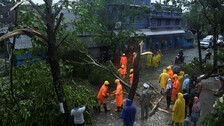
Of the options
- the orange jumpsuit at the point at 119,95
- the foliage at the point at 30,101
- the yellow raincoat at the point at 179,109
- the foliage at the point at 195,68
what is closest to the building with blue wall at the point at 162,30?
the foliage at the point at 195,68

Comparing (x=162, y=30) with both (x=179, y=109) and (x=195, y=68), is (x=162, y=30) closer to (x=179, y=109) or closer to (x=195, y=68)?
(x=195, y=68)

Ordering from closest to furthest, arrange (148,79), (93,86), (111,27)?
(93,86)
(148,79)
(111,27)

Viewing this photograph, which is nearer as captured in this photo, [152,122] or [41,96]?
[41,96]

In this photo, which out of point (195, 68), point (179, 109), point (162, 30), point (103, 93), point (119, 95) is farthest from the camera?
point (162, 30)

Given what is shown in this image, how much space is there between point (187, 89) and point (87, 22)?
496 cm

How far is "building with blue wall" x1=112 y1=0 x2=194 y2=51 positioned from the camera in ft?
69.6

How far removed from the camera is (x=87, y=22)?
518 centimetres

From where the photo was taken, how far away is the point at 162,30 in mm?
23844

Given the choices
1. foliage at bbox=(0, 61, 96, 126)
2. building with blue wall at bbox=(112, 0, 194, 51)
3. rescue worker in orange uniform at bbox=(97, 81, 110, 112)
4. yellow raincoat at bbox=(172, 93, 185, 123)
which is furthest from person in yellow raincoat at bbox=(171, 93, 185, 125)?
building with blue wall at bbox=(112, 0, 194, 51)

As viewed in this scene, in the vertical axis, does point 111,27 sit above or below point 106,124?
above

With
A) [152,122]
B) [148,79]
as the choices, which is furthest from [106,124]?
[148,79]

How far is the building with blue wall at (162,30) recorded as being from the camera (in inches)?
835

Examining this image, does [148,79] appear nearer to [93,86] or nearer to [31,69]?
[93,86]

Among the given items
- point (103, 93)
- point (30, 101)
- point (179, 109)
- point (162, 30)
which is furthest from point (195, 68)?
point (162, 30)
